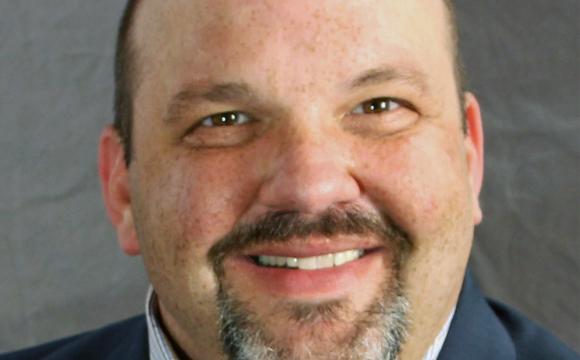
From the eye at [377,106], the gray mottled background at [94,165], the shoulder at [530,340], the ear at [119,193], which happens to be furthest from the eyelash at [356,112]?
the gray mottled background at [94,165]

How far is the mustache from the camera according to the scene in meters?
1.61

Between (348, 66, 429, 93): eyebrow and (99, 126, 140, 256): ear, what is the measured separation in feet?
1.41

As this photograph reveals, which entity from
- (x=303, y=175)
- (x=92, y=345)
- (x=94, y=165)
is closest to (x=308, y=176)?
(x=303, y=175)

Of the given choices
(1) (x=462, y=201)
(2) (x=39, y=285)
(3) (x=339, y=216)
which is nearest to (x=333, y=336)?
(3) (x=339, y=216)

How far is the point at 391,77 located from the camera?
1.67 m

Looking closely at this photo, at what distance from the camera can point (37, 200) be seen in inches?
108

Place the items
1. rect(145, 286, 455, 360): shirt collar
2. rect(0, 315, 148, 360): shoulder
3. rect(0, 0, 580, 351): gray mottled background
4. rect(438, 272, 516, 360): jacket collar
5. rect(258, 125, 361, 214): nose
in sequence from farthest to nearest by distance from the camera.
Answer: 1. rect(0, 0, 580, 351): gray mottled background
2. rect(0, 315, 148, 360): shoulder
3. rect(145, 286, 455, 360): shirt collar
4. rect(438, 272, 516, 360): jacket collar
5. rect(258, 125, 361, 214): nose

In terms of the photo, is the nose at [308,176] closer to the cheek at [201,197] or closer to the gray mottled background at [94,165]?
the cheek at [201,197]

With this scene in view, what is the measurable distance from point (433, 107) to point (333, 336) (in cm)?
34

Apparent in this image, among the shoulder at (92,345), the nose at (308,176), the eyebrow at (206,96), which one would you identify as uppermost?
the eyebrow at (206,96)

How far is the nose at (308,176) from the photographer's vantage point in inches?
62.0

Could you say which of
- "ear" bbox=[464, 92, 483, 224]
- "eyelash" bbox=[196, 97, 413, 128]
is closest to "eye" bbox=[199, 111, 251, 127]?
"eyelash" bbox=[196, 97, 413, 128]

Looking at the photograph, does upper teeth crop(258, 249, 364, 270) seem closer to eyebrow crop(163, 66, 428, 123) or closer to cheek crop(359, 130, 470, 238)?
cheek crop(359, 130, 470, 238)

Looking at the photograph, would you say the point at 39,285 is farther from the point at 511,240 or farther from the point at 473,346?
the point at 473,346
